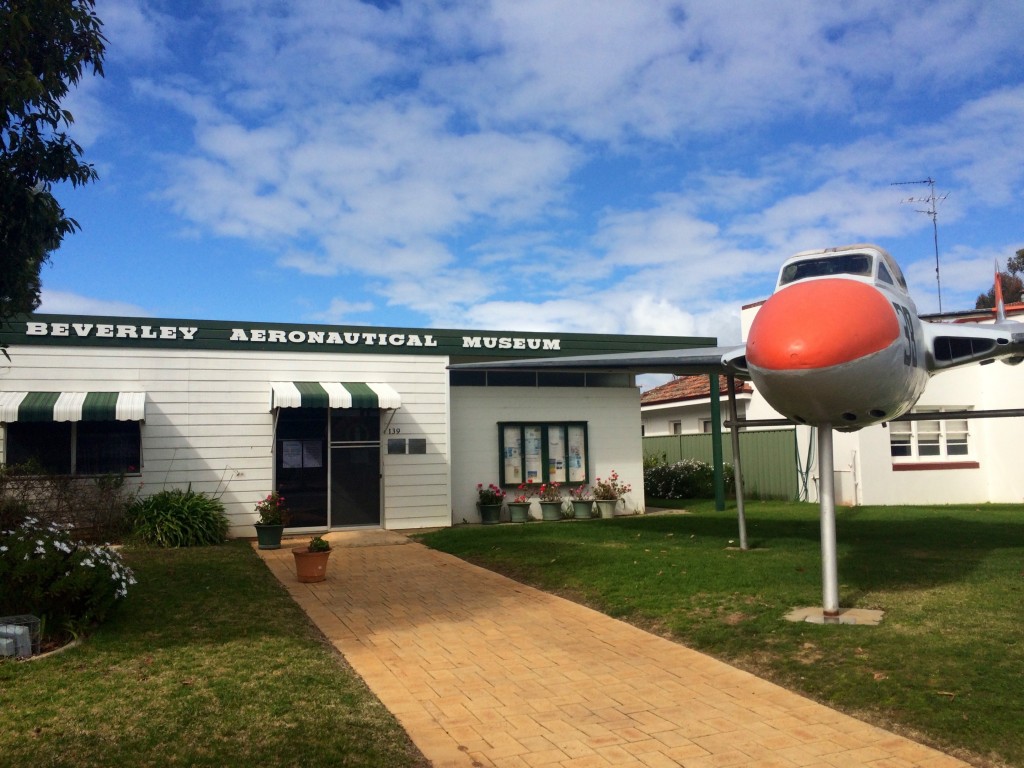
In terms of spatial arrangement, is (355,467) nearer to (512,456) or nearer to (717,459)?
(512,456)

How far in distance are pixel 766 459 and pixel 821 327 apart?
50.2 ft

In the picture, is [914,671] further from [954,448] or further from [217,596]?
[954,448]

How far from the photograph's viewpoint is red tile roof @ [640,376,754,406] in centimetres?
2302

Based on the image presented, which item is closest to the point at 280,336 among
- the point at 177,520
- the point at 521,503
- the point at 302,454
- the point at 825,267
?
the point at 302,454

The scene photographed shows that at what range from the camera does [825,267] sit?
771 cm

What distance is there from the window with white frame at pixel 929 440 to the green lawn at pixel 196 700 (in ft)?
50.1

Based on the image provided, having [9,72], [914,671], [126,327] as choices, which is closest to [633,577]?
[914,671]

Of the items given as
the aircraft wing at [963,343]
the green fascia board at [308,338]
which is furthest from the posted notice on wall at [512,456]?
the aircraft wing at [963,343]

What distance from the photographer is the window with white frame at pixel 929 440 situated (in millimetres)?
18641

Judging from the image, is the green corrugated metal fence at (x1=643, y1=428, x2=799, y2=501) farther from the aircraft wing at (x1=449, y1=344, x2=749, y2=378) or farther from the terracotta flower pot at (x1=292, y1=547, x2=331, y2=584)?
the terracotta flower pot at (x1=292, y1=547, x2=331, y2=584)

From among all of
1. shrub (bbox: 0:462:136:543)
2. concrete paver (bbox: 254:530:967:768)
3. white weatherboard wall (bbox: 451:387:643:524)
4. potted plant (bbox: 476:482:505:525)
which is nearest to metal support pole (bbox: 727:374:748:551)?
concrete paver (bbox: 254:530:967:768)

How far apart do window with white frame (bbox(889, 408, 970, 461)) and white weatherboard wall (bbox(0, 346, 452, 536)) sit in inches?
412

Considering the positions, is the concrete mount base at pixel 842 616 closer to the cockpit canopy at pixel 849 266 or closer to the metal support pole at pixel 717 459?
the cockpit canopy at pixel 849 266

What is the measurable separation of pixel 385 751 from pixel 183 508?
→ 33.1 ft
